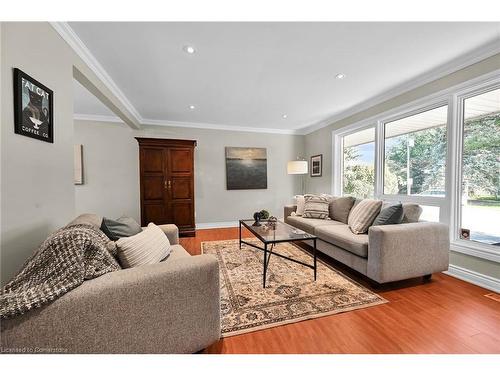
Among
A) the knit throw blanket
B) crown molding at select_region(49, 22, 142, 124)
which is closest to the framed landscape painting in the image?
crown molding at select_region(49, 22, 142, 124)

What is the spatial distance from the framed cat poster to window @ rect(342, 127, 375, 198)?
409 cm

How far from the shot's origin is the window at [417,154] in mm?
2541

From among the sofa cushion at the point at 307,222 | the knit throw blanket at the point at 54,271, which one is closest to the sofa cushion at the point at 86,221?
the knit throw blanket at the point at 54,271

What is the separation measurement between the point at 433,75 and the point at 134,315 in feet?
12.1

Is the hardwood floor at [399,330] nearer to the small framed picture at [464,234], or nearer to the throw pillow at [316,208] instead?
the small framed picture at [464,234]

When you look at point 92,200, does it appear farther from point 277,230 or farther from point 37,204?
point 277,230

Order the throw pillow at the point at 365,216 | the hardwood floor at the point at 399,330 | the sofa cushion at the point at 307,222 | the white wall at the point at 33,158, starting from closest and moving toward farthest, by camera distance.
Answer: the white wall at the point at 33,158 < the hardwood floor at the point at 399,330 < the throw pillow at the point at 365,216 < the sofa cushion at the point at 307,222

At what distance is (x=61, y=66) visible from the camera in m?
1.69

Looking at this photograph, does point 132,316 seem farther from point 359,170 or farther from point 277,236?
point 359,170

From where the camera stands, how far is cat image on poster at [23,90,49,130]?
4.35ft

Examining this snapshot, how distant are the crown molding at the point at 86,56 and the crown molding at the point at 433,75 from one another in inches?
145

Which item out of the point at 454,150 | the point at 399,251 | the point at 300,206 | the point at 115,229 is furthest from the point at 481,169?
the point at 115,229

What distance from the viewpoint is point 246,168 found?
497 cm

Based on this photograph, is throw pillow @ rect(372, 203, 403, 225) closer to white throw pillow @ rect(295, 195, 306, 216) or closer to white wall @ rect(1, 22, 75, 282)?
white throw pillow @ rect(295, 195, 306, 216)
